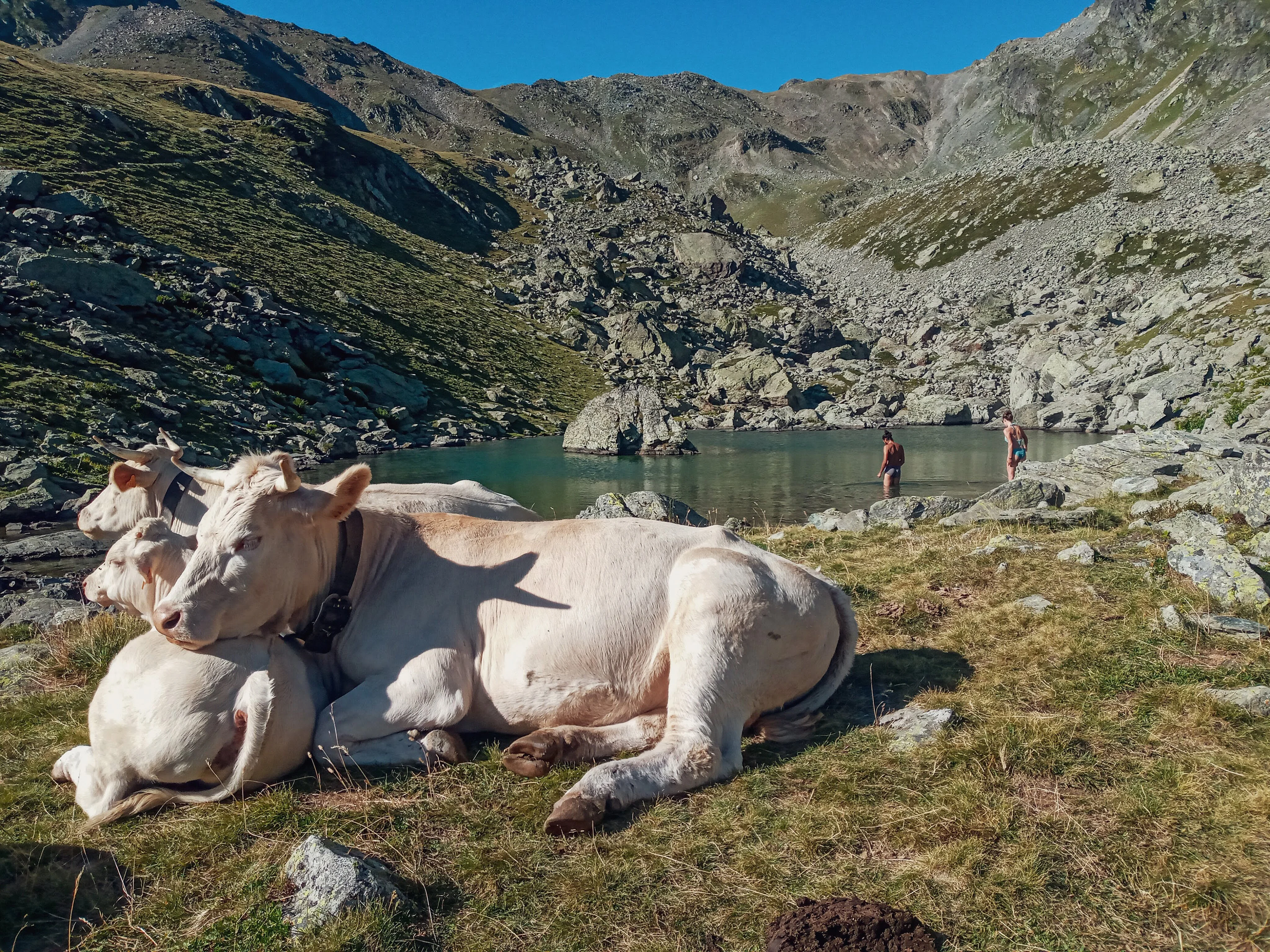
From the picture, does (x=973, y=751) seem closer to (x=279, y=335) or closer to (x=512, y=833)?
(x=512, y=833)

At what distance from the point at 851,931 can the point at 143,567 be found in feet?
16.8

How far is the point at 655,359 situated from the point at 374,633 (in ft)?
242

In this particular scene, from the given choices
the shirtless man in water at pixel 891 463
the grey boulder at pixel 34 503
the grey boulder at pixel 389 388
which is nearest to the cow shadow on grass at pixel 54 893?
the grey boulder at pixel 34 503

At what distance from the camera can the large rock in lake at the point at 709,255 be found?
115 metres

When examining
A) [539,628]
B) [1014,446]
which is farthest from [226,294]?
[539,628]

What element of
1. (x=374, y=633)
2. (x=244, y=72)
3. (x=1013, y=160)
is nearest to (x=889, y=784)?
(x=374, y=633)

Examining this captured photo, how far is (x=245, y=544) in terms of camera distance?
475cm

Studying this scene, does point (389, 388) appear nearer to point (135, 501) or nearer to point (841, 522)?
point (841, 522)

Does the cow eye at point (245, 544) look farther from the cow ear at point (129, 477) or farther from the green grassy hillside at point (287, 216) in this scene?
the green grassy hillside at point (287, 216)

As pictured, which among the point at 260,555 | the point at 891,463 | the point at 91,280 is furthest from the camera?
the point at 91,280

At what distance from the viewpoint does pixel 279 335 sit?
156 ft

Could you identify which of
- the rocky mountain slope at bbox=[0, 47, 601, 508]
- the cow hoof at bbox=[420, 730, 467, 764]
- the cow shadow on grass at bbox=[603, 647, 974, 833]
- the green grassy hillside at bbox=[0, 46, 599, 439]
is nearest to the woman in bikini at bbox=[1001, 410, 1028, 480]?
the cow shadow on grass at bbox=[603, 647, 974, 833]

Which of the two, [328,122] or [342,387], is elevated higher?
[328,122]

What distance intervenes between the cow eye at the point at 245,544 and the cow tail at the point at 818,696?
361 cm
